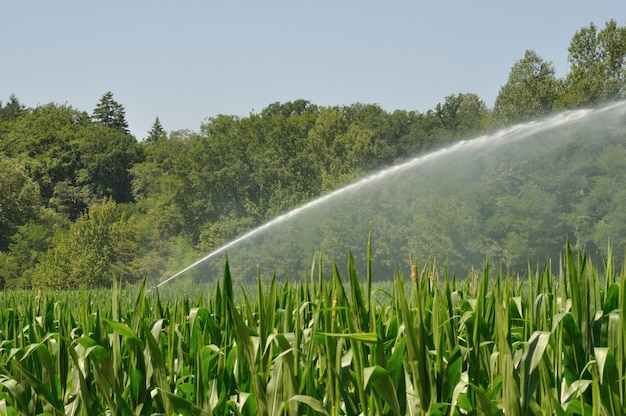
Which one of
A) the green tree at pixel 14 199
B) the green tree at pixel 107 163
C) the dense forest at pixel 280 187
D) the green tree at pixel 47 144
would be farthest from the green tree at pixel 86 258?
the green tree at pixel 107 163

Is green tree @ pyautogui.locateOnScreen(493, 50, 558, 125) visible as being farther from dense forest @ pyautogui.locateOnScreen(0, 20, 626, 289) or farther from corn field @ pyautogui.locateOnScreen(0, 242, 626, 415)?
corn field @ pyautogui.locateOnScreen(0, 242, 626, 415)

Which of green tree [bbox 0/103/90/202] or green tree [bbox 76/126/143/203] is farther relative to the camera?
green tree [bbox 76/126/143/203]

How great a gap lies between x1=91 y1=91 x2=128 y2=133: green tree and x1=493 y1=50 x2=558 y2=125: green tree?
278 feet

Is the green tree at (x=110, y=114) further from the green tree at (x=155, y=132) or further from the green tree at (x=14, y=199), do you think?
the green tree at (x=14, y=199)

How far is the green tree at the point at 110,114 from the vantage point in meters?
121

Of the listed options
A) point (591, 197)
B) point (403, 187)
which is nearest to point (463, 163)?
point (403, 187)

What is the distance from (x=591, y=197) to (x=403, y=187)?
8.77m

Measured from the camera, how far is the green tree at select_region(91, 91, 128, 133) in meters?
121

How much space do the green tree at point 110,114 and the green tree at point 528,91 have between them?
278 ft

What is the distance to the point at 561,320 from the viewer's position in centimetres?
303

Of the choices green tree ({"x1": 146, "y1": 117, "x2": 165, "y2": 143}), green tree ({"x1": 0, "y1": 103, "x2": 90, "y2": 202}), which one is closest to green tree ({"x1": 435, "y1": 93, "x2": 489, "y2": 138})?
green tree ({"x1": 0, "y1": 103, "x2": 90, "y2": 202})

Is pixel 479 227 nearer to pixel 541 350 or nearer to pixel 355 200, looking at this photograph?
pixel 355 200

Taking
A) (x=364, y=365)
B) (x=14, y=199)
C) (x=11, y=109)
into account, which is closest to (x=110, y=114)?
(x=11, y=109)

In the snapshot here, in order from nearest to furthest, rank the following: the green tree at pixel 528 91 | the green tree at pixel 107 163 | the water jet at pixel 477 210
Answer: the water jet at pixel 477 210 < the green tree at pixel 528 91 < the green tree at pixel 107 163
